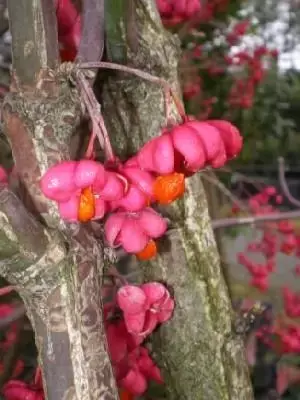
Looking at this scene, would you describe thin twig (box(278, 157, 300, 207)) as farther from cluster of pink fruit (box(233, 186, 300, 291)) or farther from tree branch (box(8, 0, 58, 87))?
tree branch (box(8, 0, 58, 87))

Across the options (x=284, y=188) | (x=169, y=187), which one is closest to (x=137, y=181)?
(x=169, y=187)

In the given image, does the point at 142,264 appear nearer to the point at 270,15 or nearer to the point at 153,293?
the point at 153,293

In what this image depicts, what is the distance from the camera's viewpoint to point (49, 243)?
0.43 meters

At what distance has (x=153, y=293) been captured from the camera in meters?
0.58

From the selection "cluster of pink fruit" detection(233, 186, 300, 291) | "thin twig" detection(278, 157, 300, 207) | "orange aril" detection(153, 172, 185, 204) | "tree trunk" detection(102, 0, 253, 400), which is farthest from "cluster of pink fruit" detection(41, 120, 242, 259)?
"cluster of pink fruit" detection(233, 186, 300, 291)

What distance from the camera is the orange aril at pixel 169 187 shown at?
45cm

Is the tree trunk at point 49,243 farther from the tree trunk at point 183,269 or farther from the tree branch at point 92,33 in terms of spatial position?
the tree trunk at point 183,269

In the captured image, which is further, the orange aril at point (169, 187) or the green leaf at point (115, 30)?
the green leaf at point (115, 30)

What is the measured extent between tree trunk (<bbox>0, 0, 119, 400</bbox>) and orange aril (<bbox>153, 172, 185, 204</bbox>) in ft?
0.18

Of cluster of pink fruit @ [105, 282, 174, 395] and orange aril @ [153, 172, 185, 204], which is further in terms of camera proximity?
cluster of pink fruit @ [105, 282, 174, 395]

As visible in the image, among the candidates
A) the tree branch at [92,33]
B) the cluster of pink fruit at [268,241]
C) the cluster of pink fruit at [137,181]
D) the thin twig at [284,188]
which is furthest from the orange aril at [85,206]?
the cluster of pink fruit at [268,241]

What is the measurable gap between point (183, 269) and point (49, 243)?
219 millimetres

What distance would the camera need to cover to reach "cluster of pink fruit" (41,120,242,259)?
0.43m

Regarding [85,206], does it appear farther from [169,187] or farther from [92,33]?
[92,33]
